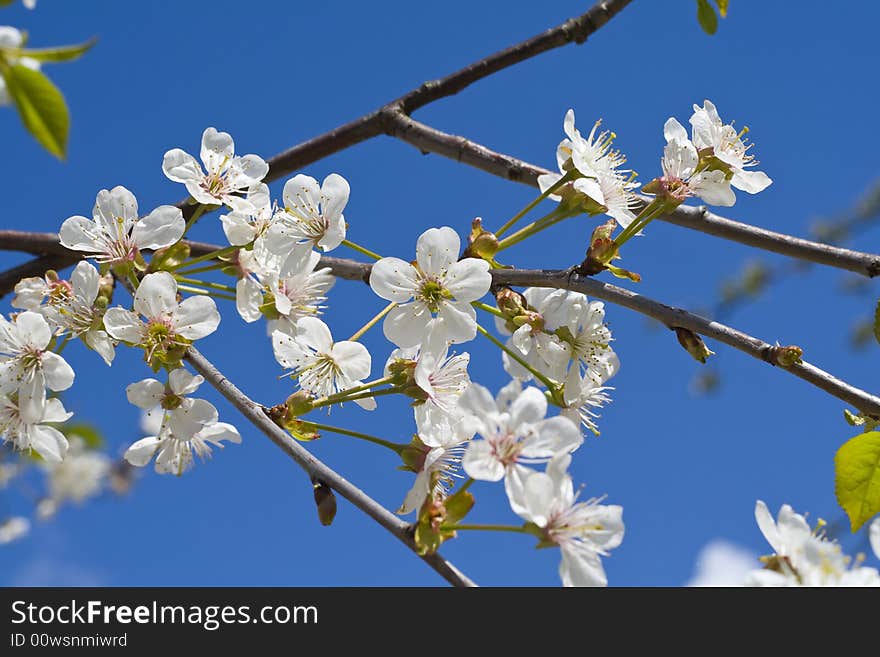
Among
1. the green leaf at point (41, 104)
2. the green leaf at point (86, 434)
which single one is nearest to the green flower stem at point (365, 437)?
the green leaf at point (41, 104)

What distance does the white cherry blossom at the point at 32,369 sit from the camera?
1.59 metres

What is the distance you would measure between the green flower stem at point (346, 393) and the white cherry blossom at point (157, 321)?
254 millimetres

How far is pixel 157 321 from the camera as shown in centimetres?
152

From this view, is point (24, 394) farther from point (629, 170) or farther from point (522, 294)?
point (629, 170)

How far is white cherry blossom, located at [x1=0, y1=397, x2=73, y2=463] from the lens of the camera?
1.64 metres

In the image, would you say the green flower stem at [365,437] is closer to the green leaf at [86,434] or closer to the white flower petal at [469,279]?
the white flower petal at [469,279]

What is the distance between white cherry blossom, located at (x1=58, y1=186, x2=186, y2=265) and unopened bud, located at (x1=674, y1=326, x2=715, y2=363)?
94 centimetres

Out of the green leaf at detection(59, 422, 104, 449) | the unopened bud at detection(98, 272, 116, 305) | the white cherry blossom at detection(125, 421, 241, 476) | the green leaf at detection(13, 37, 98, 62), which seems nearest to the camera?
the green leaf at detection(13, 37, 98, 62)

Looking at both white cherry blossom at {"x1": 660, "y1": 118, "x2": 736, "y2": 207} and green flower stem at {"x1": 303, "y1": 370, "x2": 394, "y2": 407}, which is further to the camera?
white cherry blossom at {"x1": 660, "y1": 118, "x2": 736, "y2": 207}

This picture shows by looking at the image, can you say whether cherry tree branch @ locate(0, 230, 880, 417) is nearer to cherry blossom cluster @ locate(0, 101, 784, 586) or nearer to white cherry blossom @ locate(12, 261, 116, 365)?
cherry blossom cluster @ locate(0, 101, 784, 586)

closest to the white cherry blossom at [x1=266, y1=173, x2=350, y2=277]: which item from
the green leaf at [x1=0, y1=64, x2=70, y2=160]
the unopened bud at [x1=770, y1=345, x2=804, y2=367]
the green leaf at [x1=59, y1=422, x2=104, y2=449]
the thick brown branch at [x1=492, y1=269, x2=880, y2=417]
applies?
the thick brown branch at [x1=492, y1=269, x2=880, y2=417]
